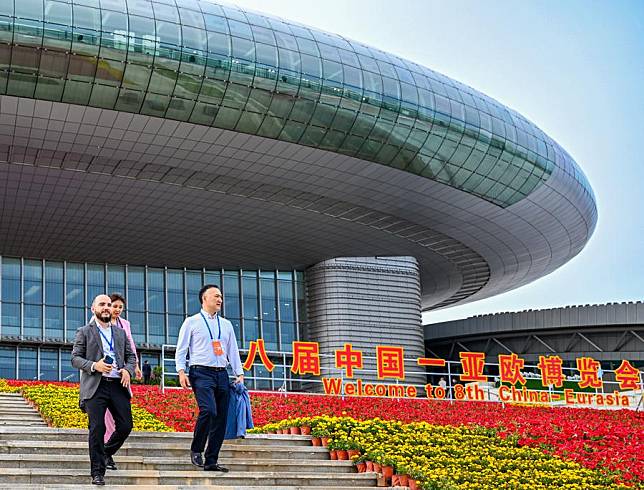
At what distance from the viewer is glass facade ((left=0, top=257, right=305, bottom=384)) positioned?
37.9 meters

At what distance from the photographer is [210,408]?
999 centimetres

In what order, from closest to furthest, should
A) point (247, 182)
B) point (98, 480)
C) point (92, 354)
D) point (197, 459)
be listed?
point (98, 480), point (92, 354), point (197, 459), point (247, 182)

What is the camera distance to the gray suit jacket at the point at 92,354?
9406 millimetres

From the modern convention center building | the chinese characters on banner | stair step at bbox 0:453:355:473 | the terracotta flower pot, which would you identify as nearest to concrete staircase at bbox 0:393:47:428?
stair step at bbox 0:453:355:473

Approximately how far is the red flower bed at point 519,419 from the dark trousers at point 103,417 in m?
5.07

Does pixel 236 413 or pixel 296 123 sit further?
pixel 296 123

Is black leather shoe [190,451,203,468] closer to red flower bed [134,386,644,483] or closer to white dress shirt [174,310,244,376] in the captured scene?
white dress shirt [174,310,244,376]

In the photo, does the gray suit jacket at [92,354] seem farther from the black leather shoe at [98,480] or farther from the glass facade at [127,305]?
the glass facade at [127,305]

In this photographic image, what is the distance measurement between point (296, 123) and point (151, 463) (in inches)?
715

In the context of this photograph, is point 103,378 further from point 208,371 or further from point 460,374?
point 460,374

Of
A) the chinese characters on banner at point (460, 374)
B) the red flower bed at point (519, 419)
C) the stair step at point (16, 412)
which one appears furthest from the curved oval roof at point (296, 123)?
the stair step at point (16, 412)

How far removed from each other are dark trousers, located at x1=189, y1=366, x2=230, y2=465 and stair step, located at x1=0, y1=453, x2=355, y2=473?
39cm

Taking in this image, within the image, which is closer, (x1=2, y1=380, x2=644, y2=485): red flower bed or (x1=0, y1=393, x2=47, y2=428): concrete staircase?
(x1=2, y1=380, x2=644, y2=485): red flower bed

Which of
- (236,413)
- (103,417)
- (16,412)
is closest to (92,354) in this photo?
(103,417)
